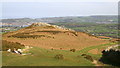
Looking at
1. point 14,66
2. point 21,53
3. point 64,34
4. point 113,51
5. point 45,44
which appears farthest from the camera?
point 64,34

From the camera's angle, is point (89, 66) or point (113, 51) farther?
point (113, 51)

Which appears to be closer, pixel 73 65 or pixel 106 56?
pixel 73 65

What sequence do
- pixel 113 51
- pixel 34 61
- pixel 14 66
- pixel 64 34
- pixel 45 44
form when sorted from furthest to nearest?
pixel 64 34 < pixel 45 44 < pixel 113 51 < pixel 34 61 < pixel 14 66

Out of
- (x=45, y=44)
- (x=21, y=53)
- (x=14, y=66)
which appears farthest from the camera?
(x=45, y=44)

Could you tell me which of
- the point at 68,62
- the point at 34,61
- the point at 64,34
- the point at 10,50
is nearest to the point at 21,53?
the point at 10,50

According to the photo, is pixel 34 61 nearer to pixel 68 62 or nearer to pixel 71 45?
pixel 68 62

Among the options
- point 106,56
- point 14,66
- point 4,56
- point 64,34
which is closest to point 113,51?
point 106,56

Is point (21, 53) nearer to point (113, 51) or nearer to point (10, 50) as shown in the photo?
point (10, 50)

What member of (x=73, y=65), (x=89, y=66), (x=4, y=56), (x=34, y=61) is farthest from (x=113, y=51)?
(x=4, y=56)

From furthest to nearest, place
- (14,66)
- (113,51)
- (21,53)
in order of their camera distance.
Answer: (21,53) → (113,51) → (14,66)
